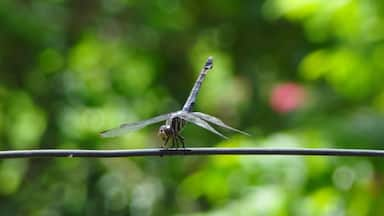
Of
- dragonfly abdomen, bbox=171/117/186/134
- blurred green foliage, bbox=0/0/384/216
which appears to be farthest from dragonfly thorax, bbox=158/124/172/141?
blurred green foliage, bbox=0/0/384/216

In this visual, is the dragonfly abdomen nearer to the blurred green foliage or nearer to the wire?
the wire

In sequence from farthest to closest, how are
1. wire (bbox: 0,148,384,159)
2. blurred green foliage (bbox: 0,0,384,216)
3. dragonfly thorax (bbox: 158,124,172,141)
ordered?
blurred green foliage (bbox: 0,0,384,216) → dragonfly thorax (bbox: 158,124,172,141) → wire (bbox: 0,148,384,159)

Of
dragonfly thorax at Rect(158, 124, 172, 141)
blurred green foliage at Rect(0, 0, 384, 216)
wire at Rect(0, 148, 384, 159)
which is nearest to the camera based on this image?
wire at Rect(0, 148, 384, 159)

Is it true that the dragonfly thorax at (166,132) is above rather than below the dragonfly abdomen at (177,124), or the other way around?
below

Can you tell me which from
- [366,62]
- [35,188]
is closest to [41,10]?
[35,188]

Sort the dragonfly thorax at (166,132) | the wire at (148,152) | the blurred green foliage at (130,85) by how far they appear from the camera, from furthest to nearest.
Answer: the blurred green foliage at (130,85) → the dragonfly thorax at (166,132) → the wire at (148,152)

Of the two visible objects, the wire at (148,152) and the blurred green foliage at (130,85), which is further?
the blurred green foliage at (130,85)

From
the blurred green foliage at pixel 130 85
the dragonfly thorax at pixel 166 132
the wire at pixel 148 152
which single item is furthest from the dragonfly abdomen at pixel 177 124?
the blurred green foliage at pixel 130 85

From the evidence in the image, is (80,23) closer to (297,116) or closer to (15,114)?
(15,114)

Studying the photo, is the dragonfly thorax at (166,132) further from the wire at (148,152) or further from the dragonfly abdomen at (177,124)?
the wire at (148,152)

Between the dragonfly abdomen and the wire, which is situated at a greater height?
the dragonfly abdomen

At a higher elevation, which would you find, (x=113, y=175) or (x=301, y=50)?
(x=301, y=50)
